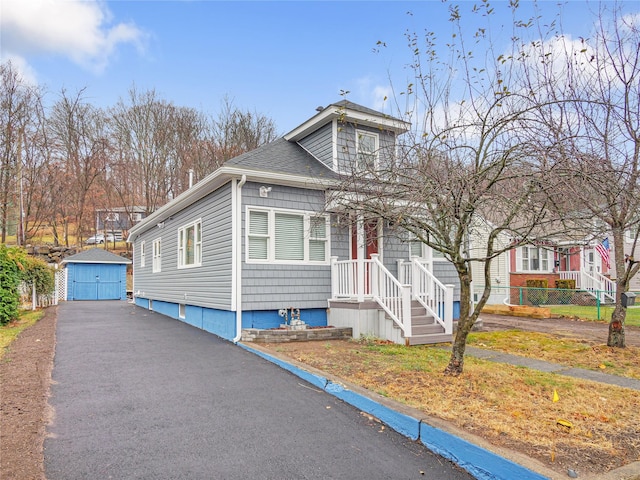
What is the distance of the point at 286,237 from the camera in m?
9.59

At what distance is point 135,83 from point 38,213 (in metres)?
11.3

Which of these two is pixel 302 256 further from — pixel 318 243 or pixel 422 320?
pixel 422 320

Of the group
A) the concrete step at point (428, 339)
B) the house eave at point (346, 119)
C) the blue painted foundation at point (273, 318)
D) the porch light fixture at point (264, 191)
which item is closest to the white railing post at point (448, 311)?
the concrete step at point (428, 339)

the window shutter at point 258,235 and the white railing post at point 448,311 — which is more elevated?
the window shutter at point 258,235

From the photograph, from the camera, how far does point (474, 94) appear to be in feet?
20.8

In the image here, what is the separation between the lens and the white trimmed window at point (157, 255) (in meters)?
14.9

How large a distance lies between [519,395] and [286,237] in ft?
19.4

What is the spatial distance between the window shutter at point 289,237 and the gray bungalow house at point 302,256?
0.02 metres

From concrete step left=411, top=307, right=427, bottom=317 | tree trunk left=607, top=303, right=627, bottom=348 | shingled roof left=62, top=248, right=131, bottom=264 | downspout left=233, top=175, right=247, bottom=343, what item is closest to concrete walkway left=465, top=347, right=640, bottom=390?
concrete step left=411, top=307, right=427, bottom=317

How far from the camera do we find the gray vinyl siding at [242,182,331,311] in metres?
8.94

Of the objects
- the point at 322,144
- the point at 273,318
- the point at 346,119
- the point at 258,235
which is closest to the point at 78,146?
the point at 322,144

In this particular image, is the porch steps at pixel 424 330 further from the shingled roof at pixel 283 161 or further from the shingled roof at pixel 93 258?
the shingled roof at pixel 93 258

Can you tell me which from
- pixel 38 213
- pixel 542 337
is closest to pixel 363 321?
pixel 542 337

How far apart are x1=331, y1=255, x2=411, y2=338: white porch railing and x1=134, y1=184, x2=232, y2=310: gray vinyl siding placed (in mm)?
2506
